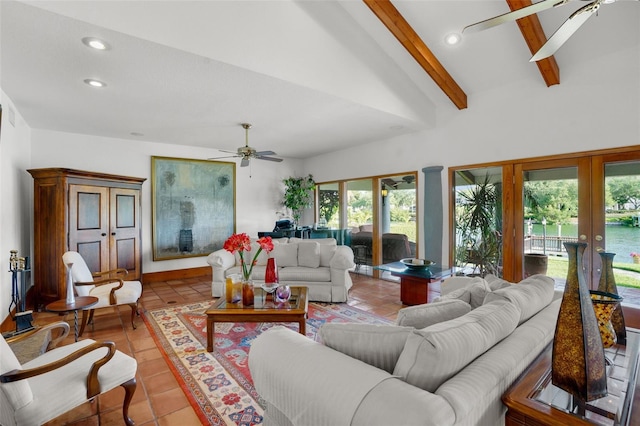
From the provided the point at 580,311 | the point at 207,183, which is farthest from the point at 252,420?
the point at 207,183

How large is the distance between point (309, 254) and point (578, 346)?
3.55 metres

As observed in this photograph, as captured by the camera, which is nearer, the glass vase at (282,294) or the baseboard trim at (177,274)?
the glass vase at (282,294)

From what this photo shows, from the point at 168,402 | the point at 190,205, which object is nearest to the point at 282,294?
the point at 168,402

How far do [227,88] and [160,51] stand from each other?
0.78m

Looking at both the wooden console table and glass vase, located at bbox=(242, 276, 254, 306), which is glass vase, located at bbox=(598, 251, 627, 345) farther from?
glass vase, located at bbox=(242, 276, 254, 306)

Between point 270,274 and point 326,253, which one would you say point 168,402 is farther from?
point 326,253

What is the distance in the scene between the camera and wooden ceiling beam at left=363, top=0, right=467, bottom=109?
3.16 metres

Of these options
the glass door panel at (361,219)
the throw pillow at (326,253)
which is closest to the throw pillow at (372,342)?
the throw pillow at (326,253)

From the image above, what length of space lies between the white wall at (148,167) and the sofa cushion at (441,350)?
5517 millimetres

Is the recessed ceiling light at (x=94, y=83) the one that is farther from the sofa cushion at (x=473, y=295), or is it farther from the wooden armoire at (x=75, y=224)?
the sofa cushion at (x=473, y=295)

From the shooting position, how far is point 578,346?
1018mm

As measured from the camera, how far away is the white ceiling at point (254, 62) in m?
Answer: 2.26

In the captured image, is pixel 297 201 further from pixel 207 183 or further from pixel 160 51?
pixel 160 51

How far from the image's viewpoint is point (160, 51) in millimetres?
2398
